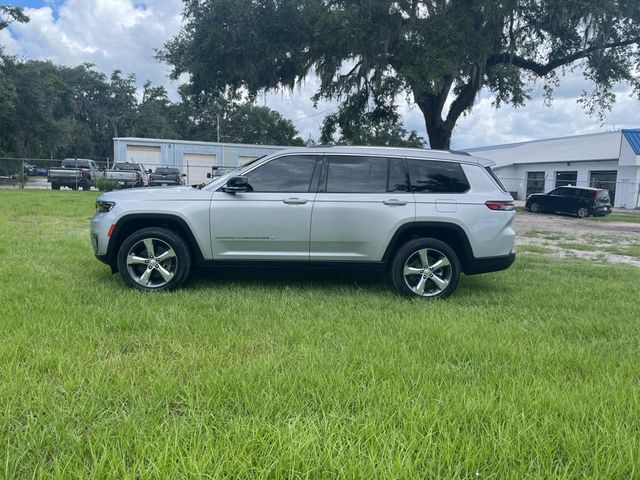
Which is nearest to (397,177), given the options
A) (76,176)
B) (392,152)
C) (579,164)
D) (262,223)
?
(392,152)

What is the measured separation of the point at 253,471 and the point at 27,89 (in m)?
42.0

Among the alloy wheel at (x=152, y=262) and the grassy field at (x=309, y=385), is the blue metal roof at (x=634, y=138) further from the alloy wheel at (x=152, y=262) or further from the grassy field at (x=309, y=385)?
the alloy wheel at (x=152, y=262)

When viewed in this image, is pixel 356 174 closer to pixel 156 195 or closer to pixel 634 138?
pixel 156 195

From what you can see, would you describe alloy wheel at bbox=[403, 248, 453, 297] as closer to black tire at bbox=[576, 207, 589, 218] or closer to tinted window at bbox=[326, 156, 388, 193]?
tinted window at bbox=[326, 156, 388, 193]

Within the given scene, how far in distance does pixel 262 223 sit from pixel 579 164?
112ft

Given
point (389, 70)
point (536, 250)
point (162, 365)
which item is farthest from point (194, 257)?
point (389, 70)

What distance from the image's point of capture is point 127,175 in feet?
86.7

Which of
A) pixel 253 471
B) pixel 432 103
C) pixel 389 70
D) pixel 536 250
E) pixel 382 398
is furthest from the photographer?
pixel 432 103

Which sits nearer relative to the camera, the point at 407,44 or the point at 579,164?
the point at 407,44

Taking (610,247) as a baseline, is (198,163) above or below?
above

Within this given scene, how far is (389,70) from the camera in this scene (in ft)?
63.4

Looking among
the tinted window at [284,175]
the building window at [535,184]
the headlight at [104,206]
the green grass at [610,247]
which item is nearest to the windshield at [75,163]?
the headlight at [104,206]

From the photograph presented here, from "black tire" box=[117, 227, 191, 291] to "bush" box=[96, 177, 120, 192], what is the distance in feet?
71.5

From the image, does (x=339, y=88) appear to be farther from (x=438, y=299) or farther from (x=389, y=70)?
(x=438, y=299)
